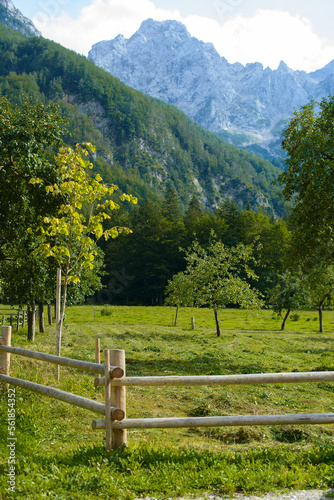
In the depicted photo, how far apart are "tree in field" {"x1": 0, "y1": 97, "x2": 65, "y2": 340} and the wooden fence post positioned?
27.4 feet

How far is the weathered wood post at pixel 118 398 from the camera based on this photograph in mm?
6891

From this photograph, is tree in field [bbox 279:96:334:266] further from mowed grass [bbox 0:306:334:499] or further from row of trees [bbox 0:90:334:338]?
mowed grass [bbox 0:306:334:499]

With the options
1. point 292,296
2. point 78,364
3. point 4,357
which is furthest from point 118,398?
point 292,296

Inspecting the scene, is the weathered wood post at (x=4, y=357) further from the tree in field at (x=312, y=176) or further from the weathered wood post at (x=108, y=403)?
the tree in field at (x=312, y=176)

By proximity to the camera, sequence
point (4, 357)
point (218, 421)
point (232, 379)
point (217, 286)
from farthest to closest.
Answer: point (217, 286) → point (4, 357) → point (232, 379) → point (218, 421)

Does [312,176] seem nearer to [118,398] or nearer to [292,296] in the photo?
[118,398]

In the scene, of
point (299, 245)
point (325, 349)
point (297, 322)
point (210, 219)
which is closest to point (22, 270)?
point (299, 245)

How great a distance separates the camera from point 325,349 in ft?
82.1

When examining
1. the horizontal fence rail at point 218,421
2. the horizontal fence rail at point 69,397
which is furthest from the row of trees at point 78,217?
the horizontal fence rail at point 218,421

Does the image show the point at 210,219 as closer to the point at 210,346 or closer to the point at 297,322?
the point at 297,322

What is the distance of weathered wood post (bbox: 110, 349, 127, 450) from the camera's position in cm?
689

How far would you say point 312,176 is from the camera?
19594 millimetres

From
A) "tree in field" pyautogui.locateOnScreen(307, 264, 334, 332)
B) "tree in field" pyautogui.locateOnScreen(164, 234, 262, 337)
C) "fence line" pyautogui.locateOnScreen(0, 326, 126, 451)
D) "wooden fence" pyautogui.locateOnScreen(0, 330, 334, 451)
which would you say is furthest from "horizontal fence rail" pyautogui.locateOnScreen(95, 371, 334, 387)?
"tree in field" pyautogui.locateOnScreen(307, 264, 334, 332)

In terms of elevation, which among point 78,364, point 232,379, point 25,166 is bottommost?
point 232,379
